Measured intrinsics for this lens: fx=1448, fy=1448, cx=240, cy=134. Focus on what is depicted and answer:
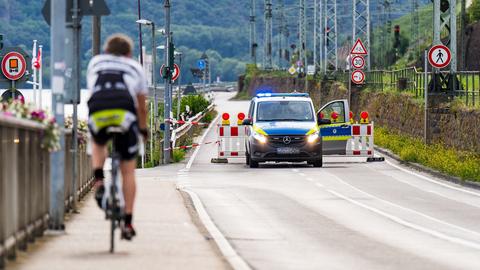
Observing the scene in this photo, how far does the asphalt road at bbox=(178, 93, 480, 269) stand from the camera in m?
15.0

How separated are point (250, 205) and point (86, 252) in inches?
428

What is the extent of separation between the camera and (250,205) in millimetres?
23625

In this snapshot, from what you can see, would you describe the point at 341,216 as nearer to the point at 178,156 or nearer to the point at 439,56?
the point at 439,56

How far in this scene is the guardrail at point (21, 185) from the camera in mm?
11586

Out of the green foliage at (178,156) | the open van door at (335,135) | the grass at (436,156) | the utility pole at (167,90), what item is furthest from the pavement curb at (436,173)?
the utility pole at (167,90)

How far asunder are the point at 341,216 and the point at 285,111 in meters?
16.9

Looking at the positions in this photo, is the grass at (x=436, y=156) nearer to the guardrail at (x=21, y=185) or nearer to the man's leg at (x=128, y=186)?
the guardrail at (x=21, y=185)

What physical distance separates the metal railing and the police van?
4.67 metres

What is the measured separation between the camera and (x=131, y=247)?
1361 centimetres

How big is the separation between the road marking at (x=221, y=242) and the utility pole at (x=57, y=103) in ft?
5.54

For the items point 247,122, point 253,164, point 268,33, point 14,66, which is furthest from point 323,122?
point 268,33

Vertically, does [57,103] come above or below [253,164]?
above

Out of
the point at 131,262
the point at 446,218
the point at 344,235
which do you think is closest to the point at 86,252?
the point at 131,262

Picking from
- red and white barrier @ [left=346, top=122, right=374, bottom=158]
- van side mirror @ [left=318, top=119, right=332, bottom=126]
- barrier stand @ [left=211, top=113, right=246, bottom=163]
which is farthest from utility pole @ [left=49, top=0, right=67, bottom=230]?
red and white barrier @ [left=346, top=122, right=374, bottom=158]
